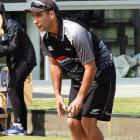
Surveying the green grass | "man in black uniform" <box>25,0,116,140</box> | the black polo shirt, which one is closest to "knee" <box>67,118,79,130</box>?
"man in black uniform" <box>25,0,116,140</box>

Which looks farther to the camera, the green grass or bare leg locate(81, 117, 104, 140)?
the green grass

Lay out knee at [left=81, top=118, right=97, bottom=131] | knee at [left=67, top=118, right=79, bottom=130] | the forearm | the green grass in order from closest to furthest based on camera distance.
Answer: the forearm
knee at [left=81, top=118, right=97, bottom=131]
knee at [left=67, top=118, right=79, bottom=130]
the green grass

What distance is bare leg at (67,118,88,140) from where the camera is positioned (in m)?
5.92

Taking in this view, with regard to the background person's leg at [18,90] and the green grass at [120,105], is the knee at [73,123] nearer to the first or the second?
the background person's leg at [18,90]

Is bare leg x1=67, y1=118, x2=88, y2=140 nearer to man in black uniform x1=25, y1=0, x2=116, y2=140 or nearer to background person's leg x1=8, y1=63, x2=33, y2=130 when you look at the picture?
man in black uniform x1=25, y1=0, x2=116, y2=140

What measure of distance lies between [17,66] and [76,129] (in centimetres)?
234

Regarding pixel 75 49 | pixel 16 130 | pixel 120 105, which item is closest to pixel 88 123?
pixel 75 49

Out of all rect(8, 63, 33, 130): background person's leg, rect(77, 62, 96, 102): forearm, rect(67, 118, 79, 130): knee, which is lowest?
rect(8, 63, 33, 130): background person's leg

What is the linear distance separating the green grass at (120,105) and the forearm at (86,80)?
Answer: 420 centimetres

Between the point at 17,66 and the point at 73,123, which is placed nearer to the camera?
the point at 73,123

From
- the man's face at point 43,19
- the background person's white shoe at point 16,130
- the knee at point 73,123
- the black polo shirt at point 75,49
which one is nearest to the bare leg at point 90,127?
the knee at point 73,123

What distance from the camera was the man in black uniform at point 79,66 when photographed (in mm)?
5420

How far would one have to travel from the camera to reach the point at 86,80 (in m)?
5.40

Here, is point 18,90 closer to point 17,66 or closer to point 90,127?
point 17,66
